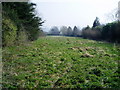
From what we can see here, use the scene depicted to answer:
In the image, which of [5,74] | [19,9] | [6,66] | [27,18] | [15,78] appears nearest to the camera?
[15,78]

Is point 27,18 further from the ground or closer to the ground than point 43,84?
further from the ground

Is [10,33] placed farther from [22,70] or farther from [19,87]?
[19,87]

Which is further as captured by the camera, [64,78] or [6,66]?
[6,66]

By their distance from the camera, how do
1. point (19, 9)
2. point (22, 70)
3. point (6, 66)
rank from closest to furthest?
point (22, 70) < point (6, 66) < point (19, 9)

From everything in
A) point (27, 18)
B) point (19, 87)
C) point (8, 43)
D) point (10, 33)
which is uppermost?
point (27, 18)

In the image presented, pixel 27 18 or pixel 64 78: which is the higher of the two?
pixel 27 18

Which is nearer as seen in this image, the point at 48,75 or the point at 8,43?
the point at 48,75

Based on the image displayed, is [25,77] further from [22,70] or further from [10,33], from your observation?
[10,33]

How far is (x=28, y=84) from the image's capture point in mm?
3172

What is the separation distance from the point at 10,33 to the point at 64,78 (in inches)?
260

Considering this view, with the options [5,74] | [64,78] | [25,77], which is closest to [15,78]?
[25,77]

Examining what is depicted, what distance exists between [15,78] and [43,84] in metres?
1.08

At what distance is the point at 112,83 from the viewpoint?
319 cm

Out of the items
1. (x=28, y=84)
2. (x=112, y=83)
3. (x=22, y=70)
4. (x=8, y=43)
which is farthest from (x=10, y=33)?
(x=112, y=83)
